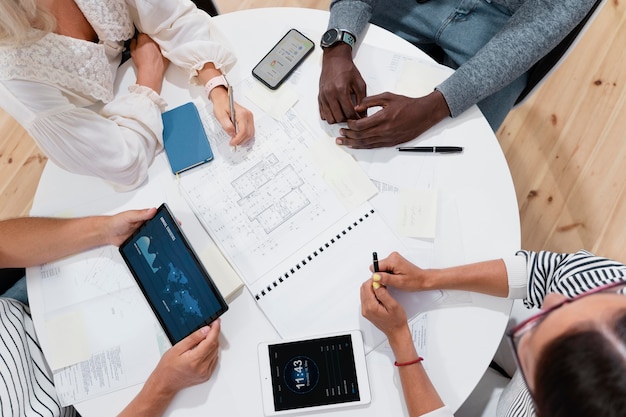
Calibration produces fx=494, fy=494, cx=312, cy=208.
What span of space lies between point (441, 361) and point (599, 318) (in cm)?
39

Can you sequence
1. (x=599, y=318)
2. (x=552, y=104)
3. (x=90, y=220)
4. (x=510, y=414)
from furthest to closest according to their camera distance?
(x=552, y=104) < (x=90, y=220) < (x=510, y=414) < (x=599, y=318)

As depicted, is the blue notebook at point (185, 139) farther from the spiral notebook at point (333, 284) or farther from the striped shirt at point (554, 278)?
the striped shirt at point (554, 278)

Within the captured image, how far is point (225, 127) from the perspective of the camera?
1.12 metres

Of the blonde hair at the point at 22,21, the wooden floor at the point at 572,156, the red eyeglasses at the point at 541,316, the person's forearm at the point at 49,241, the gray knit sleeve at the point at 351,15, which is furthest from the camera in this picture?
the wooden floor at the point at 572,156

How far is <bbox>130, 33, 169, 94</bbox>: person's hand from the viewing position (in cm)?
117

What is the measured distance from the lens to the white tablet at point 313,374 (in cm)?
94

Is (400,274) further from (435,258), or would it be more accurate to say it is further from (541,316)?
(541,316)

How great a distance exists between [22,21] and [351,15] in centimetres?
69

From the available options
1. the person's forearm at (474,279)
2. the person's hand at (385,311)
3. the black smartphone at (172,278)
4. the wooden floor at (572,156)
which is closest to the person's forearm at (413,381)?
the person's hand at (385,311)

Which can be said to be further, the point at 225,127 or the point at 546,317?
the point at 225,127

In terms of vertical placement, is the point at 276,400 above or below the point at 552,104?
below

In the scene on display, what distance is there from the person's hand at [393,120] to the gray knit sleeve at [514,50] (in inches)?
1.5

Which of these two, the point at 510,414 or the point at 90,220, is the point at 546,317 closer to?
the point at 510,414

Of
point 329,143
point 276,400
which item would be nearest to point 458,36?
point 329,143
